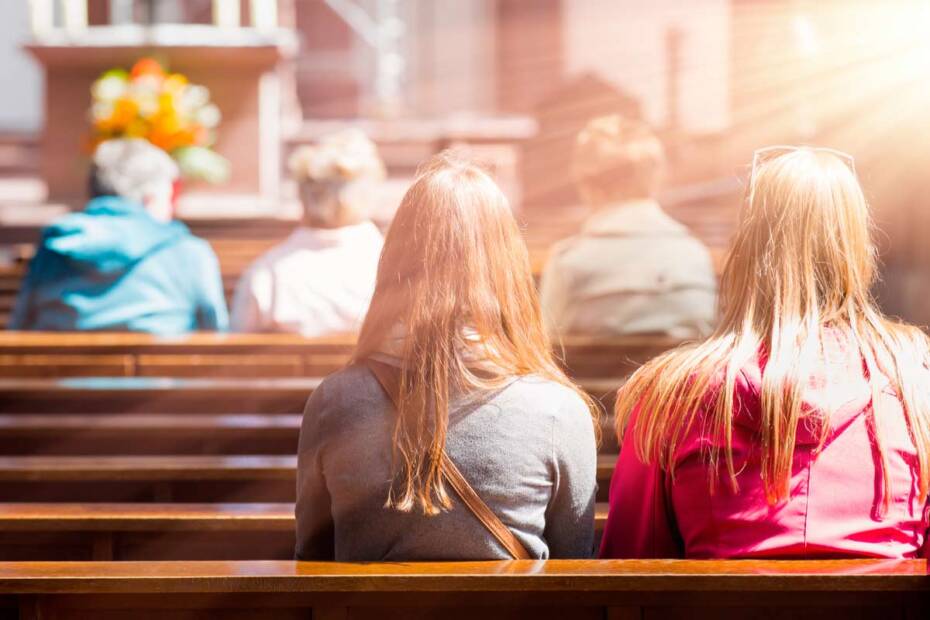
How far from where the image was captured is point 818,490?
6.08ft

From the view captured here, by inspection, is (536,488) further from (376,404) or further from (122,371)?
(122,371)

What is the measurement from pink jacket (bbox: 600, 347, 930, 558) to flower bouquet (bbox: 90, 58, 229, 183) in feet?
20.5

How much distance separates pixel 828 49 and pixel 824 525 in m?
8.12

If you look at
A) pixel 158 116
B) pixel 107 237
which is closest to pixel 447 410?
pixel 107 237

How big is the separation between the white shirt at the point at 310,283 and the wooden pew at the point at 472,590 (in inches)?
96.8

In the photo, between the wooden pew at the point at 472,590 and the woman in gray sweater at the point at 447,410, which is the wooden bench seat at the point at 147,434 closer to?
the woman in gray sweater at the point at 447,410

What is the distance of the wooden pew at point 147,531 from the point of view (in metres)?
2.19

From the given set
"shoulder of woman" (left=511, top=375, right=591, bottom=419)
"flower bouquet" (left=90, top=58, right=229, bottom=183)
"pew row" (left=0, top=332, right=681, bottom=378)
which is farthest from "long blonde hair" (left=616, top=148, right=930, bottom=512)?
"flower bouquet" (left=90, top=58, right=229, bottom=183)

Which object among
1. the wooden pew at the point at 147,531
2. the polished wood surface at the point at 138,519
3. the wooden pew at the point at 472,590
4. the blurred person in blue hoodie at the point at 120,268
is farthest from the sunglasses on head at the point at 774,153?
the blurred person in blue hoodie at the point at 120,268

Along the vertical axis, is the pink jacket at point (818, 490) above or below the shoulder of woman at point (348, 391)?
below

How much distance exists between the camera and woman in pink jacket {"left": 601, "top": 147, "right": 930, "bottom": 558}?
184cm

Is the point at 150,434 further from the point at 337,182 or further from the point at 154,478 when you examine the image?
the point at 337,182

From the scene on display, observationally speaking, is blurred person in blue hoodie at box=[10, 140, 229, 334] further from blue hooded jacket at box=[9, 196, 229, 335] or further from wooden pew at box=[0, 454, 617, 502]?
wooden pew at box=[0, 454, 617, 502]

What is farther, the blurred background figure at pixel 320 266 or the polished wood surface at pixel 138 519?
the blurred background figure at pixel 320 266
